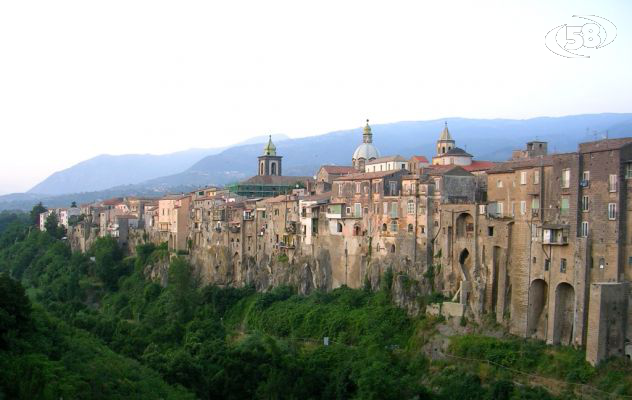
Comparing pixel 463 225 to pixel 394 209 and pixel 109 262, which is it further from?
pixel 109 262

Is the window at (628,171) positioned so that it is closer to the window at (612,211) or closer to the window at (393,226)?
the window at (612,211)

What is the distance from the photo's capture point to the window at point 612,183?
38.8 metres

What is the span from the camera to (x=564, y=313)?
41.0 m

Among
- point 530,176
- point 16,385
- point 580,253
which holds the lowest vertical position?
point 16,385

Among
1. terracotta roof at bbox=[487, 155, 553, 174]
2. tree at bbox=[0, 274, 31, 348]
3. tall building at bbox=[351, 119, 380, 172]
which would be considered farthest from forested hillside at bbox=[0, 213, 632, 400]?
tall building at bbox=[351, 119, 380, 172]

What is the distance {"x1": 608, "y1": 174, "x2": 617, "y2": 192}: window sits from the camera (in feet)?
127

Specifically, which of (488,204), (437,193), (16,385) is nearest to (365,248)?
(437,193)

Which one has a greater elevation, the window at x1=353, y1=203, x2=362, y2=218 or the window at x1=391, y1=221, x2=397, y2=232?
the window at x1=353, y1=203, x2=362, y2=218

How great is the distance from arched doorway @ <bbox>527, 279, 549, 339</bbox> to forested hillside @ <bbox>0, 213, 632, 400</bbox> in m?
1.13

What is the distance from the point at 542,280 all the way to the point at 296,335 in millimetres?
17958

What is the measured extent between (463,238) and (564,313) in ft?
28.7

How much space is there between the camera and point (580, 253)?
39.7m

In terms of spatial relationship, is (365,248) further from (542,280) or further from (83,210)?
(83,210)

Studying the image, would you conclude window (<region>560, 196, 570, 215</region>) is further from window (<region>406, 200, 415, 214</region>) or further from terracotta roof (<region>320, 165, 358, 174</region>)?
terracotta roof (<region>320, 165, 358, 174</region>)
